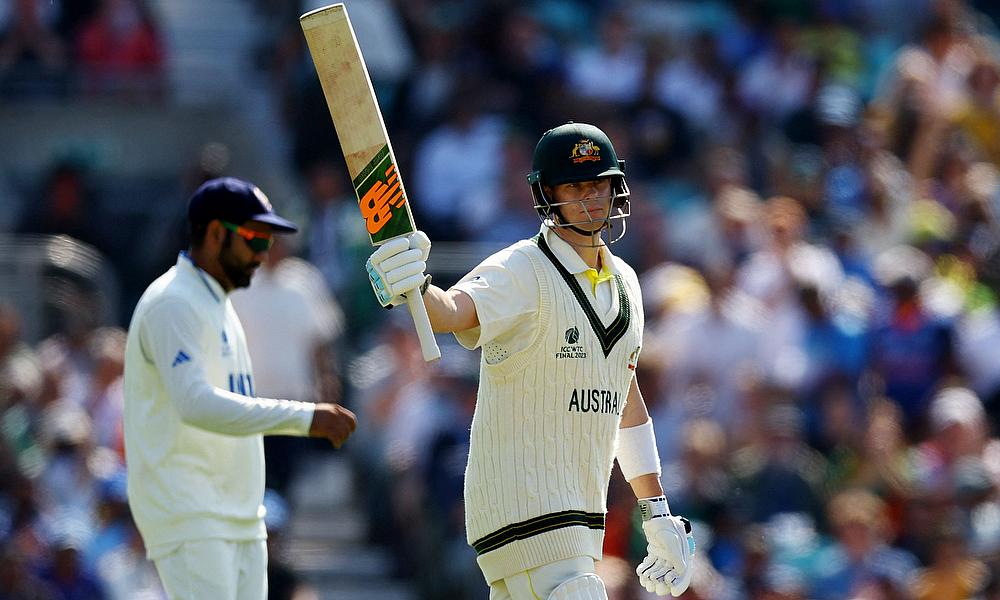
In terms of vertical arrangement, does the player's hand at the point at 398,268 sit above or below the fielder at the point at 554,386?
above

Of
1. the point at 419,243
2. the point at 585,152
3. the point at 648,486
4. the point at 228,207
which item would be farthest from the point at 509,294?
the point at 228,207

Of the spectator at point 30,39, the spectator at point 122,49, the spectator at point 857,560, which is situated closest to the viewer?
the spectator at point 857,560

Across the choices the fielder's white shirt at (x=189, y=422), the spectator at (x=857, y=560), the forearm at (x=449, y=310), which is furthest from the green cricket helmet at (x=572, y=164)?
the spectator at (x=857, y=560)

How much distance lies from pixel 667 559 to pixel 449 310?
127 cm

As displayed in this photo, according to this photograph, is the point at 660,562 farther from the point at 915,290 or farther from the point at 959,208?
the point at 959,208

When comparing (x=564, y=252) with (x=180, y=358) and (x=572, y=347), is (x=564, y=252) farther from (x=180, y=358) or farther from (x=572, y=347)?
(x=180, y=358)

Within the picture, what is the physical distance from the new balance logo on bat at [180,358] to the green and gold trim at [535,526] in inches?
49.7

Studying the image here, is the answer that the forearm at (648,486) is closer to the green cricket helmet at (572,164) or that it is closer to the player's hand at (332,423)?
the green cricket helmet at (572,164)

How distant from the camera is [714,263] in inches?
460

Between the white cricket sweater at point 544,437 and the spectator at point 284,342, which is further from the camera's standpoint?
the spectator at point 284,342

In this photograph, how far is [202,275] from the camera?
662 cm

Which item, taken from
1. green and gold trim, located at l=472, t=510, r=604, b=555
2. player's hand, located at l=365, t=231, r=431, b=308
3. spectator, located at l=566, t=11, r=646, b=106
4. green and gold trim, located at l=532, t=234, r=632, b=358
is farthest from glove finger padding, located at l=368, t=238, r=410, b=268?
spectator, located at l=566, t=11, r=646, b=106

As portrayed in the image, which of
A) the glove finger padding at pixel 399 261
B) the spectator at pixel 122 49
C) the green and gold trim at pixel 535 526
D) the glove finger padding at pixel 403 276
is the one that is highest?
the spectator at pixel 122 49

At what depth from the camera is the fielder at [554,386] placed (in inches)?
231
